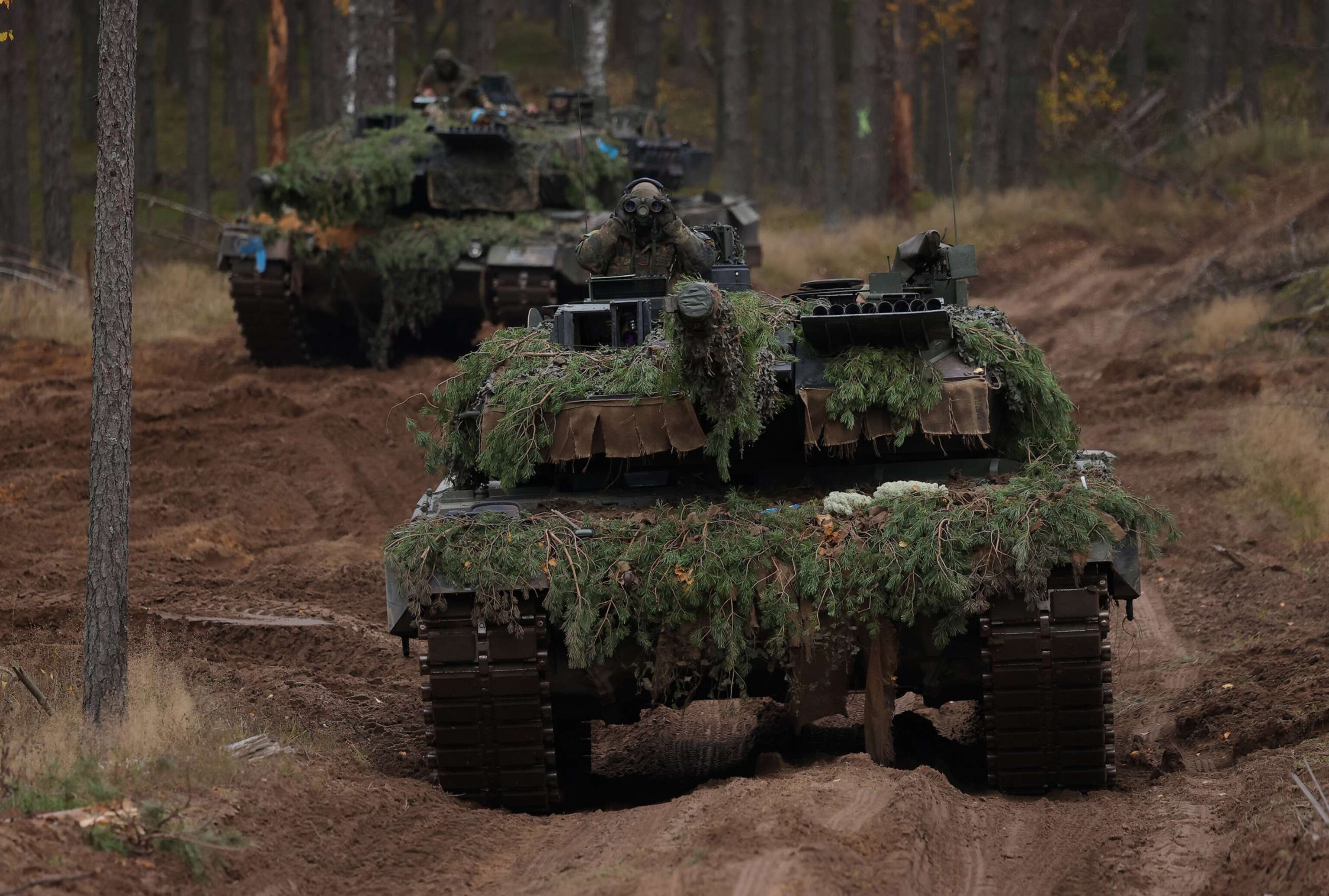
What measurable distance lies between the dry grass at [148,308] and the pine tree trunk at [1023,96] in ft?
49.7

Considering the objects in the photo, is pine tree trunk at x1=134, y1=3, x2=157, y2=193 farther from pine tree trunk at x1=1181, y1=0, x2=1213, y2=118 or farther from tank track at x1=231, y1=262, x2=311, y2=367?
pine tree trunk at x1=1181, y1=0, x2=1213, y2=118

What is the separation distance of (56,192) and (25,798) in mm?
19147

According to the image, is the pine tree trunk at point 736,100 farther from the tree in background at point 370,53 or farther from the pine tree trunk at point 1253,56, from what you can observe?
the pine tree trunk at point 1253,56

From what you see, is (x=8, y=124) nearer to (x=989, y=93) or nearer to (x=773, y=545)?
(x=989, y=93)

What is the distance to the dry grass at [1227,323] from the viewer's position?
758 inches

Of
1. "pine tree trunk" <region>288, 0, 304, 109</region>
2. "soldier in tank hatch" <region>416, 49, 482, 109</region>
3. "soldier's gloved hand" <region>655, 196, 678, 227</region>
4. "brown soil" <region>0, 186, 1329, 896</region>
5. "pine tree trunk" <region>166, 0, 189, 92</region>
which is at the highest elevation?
"pine tree trunk" <region>166, 0, 189, 92</region>

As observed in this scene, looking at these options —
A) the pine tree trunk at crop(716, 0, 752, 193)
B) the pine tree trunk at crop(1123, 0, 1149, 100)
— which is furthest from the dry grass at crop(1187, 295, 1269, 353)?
the pine tree trunk at crop(1123, 0, 1149, 100)

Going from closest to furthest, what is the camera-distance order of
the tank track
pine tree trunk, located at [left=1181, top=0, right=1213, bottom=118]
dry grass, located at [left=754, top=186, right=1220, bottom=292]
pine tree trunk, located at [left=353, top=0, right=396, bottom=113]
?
the tank track, pine tree trunk, located at [left=353, top=0, right=396, bottom=113], dry grass, located at [left=754, top=186, right=1220, bottom=292], pine tree trunk, located at [left=1181, top=0, right=1213, bottom=118]

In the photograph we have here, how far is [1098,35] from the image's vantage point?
46.2m

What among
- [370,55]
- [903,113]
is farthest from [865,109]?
[370,55]

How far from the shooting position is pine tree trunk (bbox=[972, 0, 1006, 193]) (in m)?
30.1

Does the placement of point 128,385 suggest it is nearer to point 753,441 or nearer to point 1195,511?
point 753,441

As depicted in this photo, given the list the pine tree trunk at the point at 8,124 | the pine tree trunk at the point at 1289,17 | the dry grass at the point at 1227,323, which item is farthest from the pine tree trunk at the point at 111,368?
the pine tree trunk at the point at 1289,17

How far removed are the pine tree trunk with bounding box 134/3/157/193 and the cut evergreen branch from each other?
2495cm
